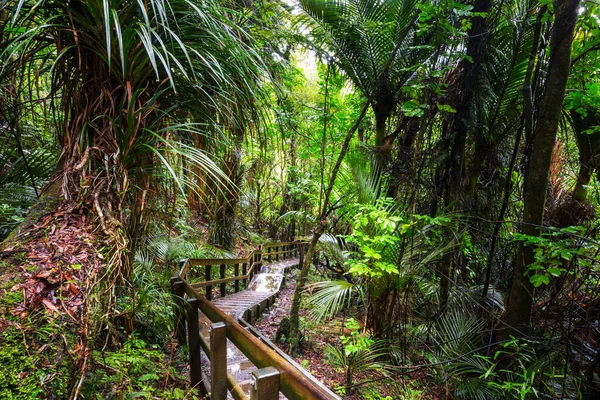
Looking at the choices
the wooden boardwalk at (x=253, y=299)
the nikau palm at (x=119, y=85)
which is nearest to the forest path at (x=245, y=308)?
the wooden boardwalk at (x=253, y=299)

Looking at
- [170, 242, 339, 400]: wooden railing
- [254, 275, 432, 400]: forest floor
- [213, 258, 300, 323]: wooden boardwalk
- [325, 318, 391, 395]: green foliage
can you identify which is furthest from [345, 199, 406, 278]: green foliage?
[213, 258, 300, 323]: wooden boardwalk

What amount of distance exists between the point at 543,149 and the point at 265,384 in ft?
9.82

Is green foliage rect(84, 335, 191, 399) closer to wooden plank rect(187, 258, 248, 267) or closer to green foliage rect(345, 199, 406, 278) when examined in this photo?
wooden plank rect(187, 258, 248, 267)

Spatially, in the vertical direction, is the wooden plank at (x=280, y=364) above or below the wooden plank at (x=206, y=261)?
above

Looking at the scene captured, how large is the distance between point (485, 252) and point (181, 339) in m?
4.13

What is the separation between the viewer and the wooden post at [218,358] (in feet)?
5.16

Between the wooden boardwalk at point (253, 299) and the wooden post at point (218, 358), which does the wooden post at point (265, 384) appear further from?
the wooden boardwalk at point (253, 299)

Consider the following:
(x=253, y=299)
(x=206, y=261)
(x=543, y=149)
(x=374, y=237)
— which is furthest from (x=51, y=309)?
(x=253, y=299)

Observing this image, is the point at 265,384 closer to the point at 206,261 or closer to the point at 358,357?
the point at 358,357

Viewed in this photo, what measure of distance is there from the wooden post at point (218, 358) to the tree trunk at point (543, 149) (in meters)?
2.23

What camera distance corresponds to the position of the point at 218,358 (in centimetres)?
163

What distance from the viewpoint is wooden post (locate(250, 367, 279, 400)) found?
1.04m

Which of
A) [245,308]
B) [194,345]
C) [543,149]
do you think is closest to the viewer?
[194,345]

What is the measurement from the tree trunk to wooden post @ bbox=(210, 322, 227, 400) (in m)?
2.23
